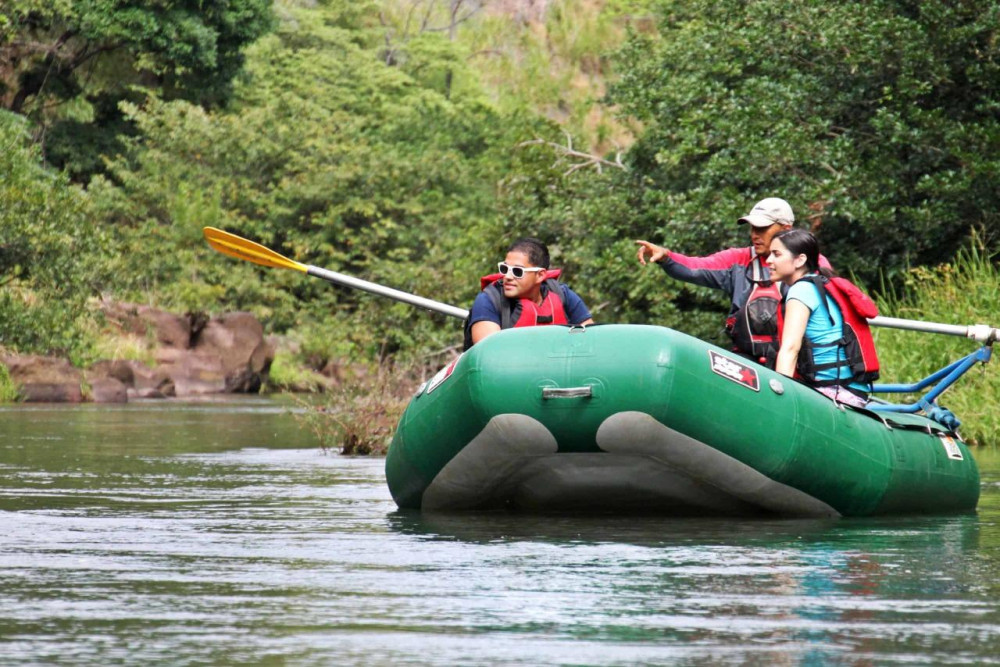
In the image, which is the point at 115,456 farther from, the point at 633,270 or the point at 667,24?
the point at 667,24

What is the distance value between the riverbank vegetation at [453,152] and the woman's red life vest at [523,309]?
570 centimetres

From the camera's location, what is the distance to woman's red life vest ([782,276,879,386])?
24.4 ft

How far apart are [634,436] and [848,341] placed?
4.63 ft

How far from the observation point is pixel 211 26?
33.1m

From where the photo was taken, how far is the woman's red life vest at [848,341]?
744 centimetres

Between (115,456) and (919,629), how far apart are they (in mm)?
8487

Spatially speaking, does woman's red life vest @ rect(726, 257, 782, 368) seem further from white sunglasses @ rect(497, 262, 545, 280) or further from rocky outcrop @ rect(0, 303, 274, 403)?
rocky outcrop @ rect(0, 303, 274, 403)

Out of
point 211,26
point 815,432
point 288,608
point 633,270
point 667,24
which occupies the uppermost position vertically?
point 211,26

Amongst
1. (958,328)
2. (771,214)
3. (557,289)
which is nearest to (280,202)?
(958,328)

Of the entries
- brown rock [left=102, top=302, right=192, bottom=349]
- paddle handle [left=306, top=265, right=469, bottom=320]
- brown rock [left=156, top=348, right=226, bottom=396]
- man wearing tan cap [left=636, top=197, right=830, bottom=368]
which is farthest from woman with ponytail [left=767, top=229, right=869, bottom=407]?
brown rock [left=102, top=302, right=192, bottom=349]

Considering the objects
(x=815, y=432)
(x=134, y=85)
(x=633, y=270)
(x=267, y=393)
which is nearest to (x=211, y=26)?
(x=134, y=85)

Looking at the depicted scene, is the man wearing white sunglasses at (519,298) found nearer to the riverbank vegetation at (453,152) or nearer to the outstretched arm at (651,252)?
the outstretched arm at (651,252)

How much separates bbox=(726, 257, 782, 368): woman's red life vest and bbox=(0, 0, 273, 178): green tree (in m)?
23.3

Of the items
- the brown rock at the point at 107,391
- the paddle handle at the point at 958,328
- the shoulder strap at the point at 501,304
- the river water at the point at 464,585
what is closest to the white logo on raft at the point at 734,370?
the river water at the point at 464,585
